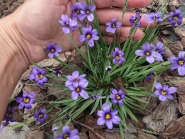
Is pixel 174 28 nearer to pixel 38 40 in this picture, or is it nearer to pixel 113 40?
pixel 113 40

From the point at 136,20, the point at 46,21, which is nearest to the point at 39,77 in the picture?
the point at 46,21

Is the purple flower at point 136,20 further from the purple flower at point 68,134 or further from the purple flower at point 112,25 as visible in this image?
the purple flower at point 68,134

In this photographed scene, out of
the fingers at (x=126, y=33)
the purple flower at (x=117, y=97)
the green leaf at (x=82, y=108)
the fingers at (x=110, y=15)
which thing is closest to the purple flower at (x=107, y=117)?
the purple flower at (x=117, y=97)

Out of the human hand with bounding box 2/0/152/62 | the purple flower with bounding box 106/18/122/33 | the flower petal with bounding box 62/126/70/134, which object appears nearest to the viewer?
the flower petal with bounding box 62/126/70/134

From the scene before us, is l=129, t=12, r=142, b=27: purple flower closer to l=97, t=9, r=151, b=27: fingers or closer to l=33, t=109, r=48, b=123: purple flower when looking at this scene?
l=97, t=9, r=151, b=27: fingers

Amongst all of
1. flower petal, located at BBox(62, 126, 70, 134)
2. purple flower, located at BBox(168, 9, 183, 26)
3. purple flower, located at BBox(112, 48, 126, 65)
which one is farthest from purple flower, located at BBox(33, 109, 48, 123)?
purple flower, located at BBox(168, 9, 183, 26)

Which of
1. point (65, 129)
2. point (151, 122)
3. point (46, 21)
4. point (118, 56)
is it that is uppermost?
point (46, 21)

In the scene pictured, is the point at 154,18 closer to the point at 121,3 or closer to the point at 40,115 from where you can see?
the point at 121,3

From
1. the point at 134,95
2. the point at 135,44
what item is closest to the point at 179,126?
the point at 134,95

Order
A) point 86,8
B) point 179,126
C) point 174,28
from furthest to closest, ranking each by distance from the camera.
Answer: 1. point 174,28
2. point 179,126
3. point 86,8
